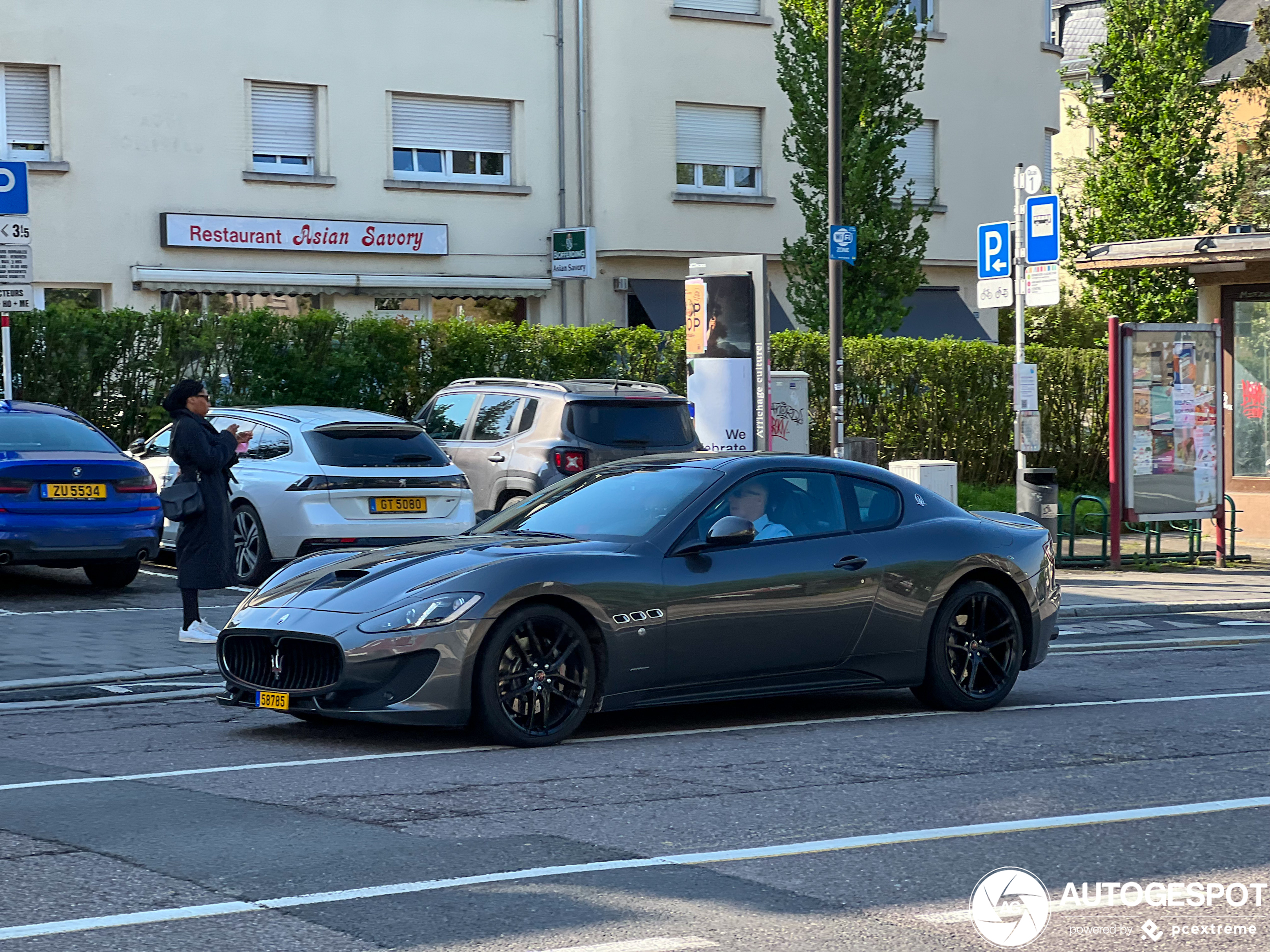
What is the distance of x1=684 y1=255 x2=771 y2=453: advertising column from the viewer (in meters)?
17.6

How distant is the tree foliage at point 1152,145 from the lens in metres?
33.7

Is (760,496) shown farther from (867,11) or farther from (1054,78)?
(1054,78)

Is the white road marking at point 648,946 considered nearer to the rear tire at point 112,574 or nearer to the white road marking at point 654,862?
the white road marking at point 654,862

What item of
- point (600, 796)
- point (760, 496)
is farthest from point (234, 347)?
point (600, 796)

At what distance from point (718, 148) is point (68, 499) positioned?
20.6 metres

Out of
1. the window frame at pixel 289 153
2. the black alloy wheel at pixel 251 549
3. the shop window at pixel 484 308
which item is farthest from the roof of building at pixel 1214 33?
the black alloy wheel at pixel 251 549

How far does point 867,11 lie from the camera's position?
27.7 metres

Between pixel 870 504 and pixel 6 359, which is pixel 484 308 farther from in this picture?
pixel 870 504

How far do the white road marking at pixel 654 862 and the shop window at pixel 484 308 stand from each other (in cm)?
2408

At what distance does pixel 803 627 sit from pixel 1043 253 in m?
10.1

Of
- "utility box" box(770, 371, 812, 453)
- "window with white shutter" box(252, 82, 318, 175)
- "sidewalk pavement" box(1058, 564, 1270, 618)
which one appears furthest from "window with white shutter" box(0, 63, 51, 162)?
"sidewalk pavement" box(1058, 564, 1270, 618)

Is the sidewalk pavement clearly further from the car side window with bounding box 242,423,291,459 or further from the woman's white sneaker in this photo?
the woman's white sneaker

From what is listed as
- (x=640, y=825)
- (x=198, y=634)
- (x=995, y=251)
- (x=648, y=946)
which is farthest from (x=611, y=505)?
(x=995, y=251)

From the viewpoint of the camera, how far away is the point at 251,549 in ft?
49.8
